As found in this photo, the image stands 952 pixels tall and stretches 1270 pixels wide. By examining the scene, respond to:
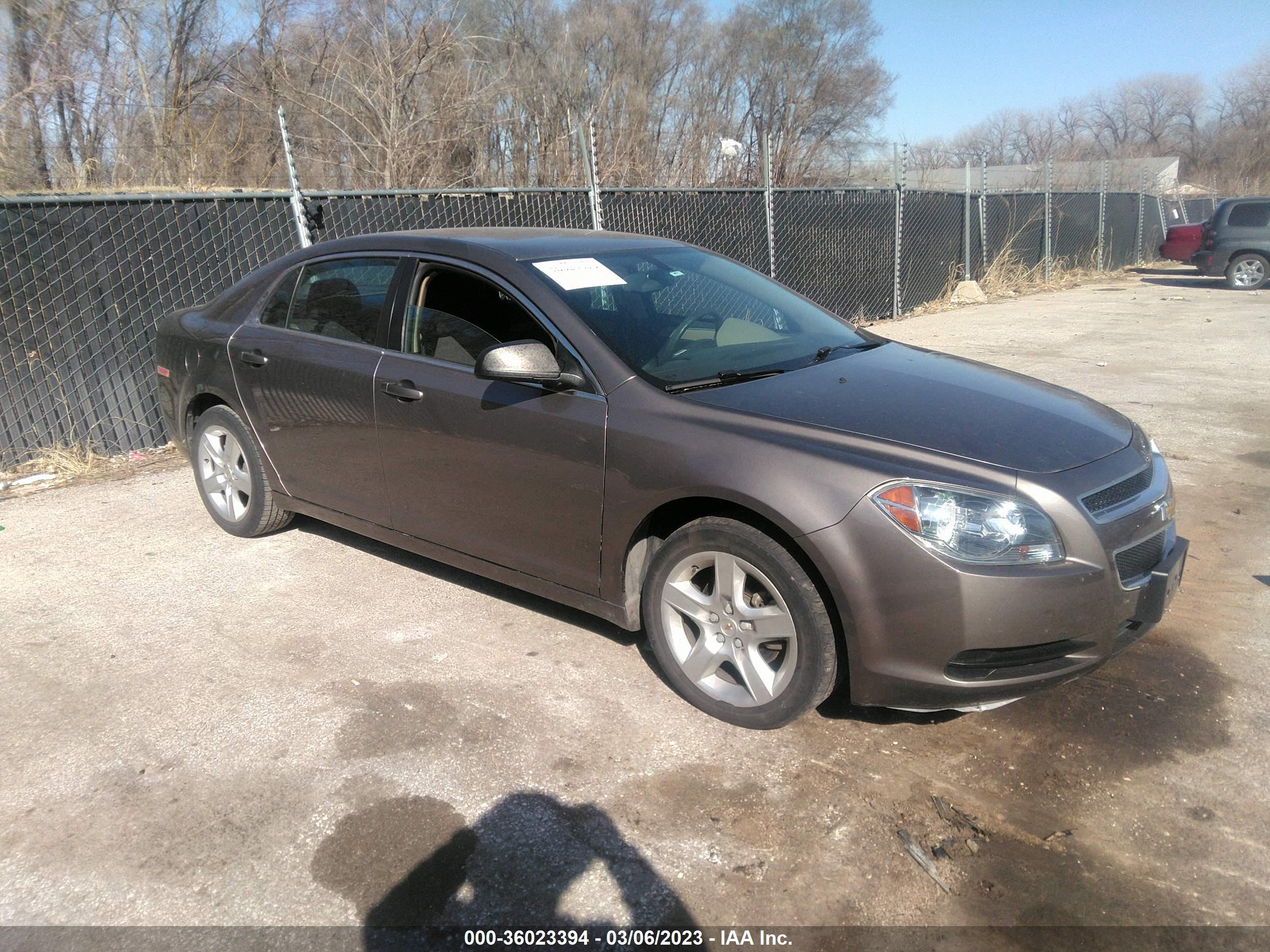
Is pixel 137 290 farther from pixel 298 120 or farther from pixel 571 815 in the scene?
pixel 298 120

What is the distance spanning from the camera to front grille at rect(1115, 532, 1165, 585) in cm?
295

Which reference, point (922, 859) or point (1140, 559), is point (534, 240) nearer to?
point (1140, 559)

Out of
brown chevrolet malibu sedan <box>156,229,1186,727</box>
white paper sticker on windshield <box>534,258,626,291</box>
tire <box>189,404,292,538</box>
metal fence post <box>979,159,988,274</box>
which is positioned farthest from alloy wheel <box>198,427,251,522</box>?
metal fence post <box>979,159,988,274</box>

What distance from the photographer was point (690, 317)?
394cm

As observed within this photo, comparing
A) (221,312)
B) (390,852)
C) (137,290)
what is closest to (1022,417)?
(390,852)

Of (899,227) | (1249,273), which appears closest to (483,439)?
(899,227)

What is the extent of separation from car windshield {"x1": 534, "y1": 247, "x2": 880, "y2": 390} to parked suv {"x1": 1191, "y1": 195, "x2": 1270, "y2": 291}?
56.8 feet

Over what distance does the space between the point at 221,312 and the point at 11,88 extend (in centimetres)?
1051

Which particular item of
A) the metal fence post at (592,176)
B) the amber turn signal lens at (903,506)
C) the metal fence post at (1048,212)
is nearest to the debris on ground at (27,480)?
the metal fence post at (592,176)

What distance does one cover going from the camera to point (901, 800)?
2.88 m

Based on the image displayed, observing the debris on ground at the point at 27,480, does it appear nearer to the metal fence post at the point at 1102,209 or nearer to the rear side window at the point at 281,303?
the rear side window at the point at 281,303

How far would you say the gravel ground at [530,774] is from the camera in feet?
8.27

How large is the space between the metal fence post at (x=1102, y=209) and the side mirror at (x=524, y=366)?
2125 centimetres

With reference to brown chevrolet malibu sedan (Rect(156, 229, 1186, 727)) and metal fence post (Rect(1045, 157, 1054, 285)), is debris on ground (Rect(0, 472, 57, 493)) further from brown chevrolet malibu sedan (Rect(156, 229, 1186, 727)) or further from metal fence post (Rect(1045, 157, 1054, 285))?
metal fence post (Rect(1045, 157, 1054, 285))
